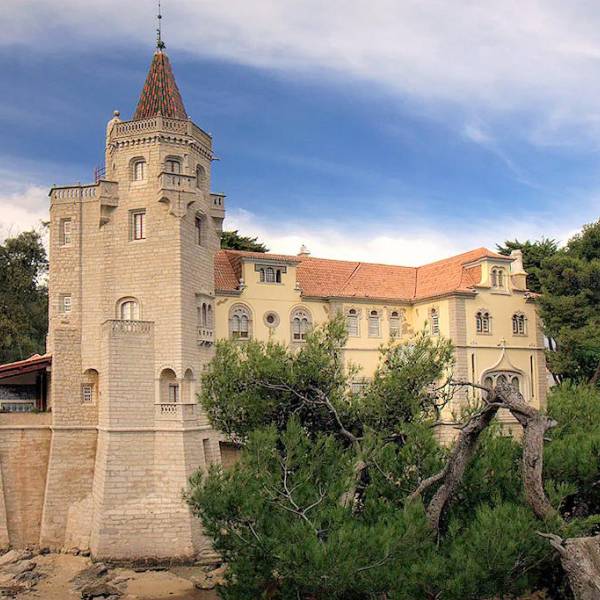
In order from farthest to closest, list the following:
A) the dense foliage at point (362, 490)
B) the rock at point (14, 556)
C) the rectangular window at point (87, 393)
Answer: the rectangular window at point (87, 393)
the rock at point (14, 556)
the dense foliage at point (362, 490)

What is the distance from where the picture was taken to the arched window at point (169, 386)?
30.6 m

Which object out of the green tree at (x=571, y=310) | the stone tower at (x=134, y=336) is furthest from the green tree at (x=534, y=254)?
the stone tower at (x=134, y=336)

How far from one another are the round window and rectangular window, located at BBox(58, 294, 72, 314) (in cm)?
908

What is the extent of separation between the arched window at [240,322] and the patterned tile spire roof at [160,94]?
30.3 feet

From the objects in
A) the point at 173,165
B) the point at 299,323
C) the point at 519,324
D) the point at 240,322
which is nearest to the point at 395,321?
the point at 299,323

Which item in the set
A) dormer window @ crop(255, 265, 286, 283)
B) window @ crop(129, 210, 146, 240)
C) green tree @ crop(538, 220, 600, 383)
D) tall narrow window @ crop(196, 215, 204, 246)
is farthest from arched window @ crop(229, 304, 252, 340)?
green tree @ crop(538, 220, 600, 383)

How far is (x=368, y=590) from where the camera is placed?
14742mm

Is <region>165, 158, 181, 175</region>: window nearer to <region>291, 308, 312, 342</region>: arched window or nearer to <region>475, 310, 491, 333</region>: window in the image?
<region>291, 308, 312, 342</region>: arched window

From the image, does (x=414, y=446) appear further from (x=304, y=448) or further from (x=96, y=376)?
(x=96, y=376)

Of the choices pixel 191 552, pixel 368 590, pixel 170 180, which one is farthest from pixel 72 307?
pixel 368 590

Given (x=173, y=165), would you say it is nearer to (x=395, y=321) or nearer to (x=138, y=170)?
(x=138, y=170)

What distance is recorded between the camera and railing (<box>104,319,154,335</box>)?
3011 centimetres

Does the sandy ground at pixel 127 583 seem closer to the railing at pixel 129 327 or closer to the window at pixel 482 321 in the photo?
the railing at pixel 129 327

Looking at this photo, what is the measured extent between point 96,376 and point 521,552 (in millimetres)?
21853
